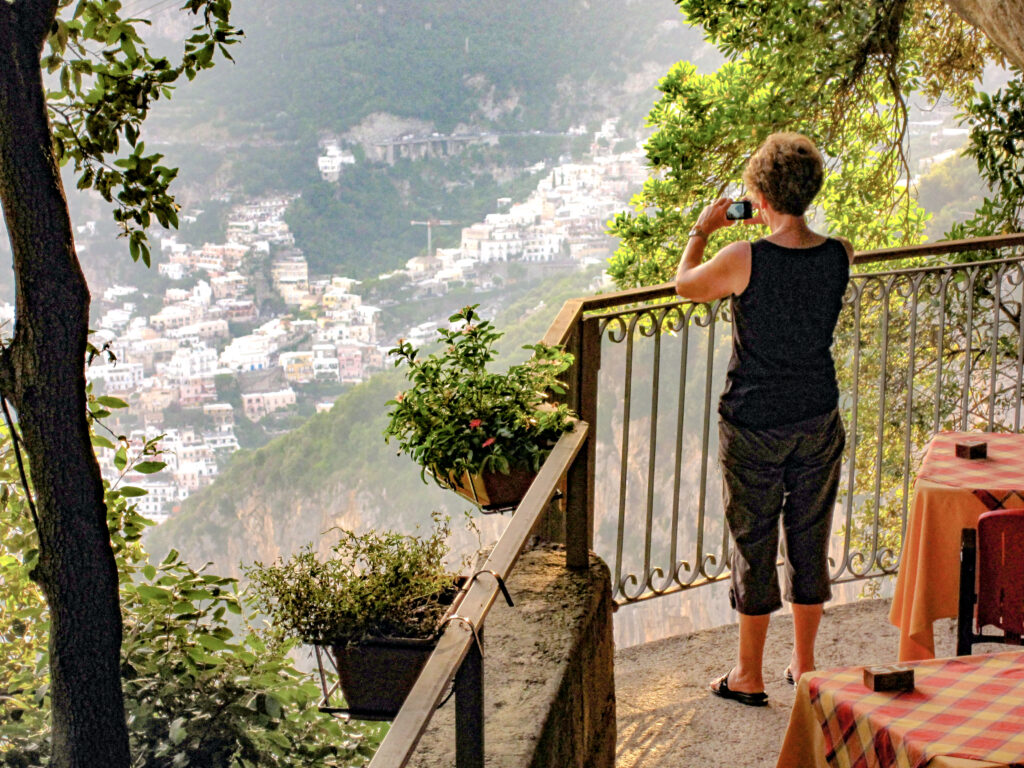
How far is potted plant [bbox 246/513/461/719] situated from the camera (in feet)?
5.74

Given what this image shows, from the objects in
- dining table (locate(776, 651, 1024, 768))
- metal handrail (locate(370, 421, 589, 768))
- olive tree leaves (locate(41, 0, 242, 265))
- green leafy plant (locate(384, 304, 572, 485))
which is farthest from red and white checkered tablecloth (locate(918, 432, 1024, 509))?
olive tree leaves (locate(41, 0, 242, 265))

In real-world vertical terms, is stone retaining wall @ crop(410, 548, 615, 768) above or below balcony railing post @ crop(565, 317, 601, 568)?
below

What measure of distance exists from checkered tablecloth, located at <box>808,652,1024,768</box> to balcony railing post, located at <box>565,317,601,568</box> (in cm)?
69

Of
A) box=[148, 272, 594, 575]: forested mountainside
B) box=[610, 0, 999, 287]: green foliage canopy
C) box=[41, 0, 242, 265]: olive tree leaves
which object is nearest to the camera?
box=[41, 0, 242, 265]: olive tree leaves

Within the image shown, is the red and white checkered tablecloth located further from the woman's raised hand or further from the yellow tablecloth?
the woman's raised hand

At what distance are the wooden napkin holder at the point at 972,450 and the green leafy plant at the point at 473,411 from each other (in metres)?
1.19

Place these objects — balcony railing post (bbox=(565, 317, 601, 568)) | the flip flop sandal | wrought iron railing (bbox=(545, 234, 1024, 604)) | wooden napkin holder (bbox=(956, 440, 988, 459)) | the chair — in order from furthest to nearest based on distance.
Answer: wrought iron railing (bbox=(545, 234, 1024, 604)) → the flip flop sandal → wooden napkin holder (bbox=(956, 440, 988, 459)) → balcony railing post (bbox=(565, 317, 601, 568)) → the chair

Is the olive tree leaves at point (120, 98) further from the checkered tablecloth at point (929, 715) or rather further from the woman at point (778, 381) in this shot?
the checkered tablecloth at point (929, 715)

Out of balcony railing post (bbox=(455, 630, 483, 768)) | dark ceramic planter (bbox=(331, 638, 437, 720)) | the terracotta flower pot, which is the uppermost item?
the terracotta flower pot

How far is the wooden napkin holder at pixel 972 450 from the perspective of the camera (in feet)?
9.06

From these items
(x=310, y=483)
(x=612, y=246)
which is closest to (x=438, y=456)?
(x=310, y=483)

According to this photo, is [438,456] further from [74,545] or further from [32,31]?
[32,31]

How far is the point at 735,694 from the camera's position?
304 cm

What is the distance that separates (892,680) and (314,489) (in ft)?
83.4
